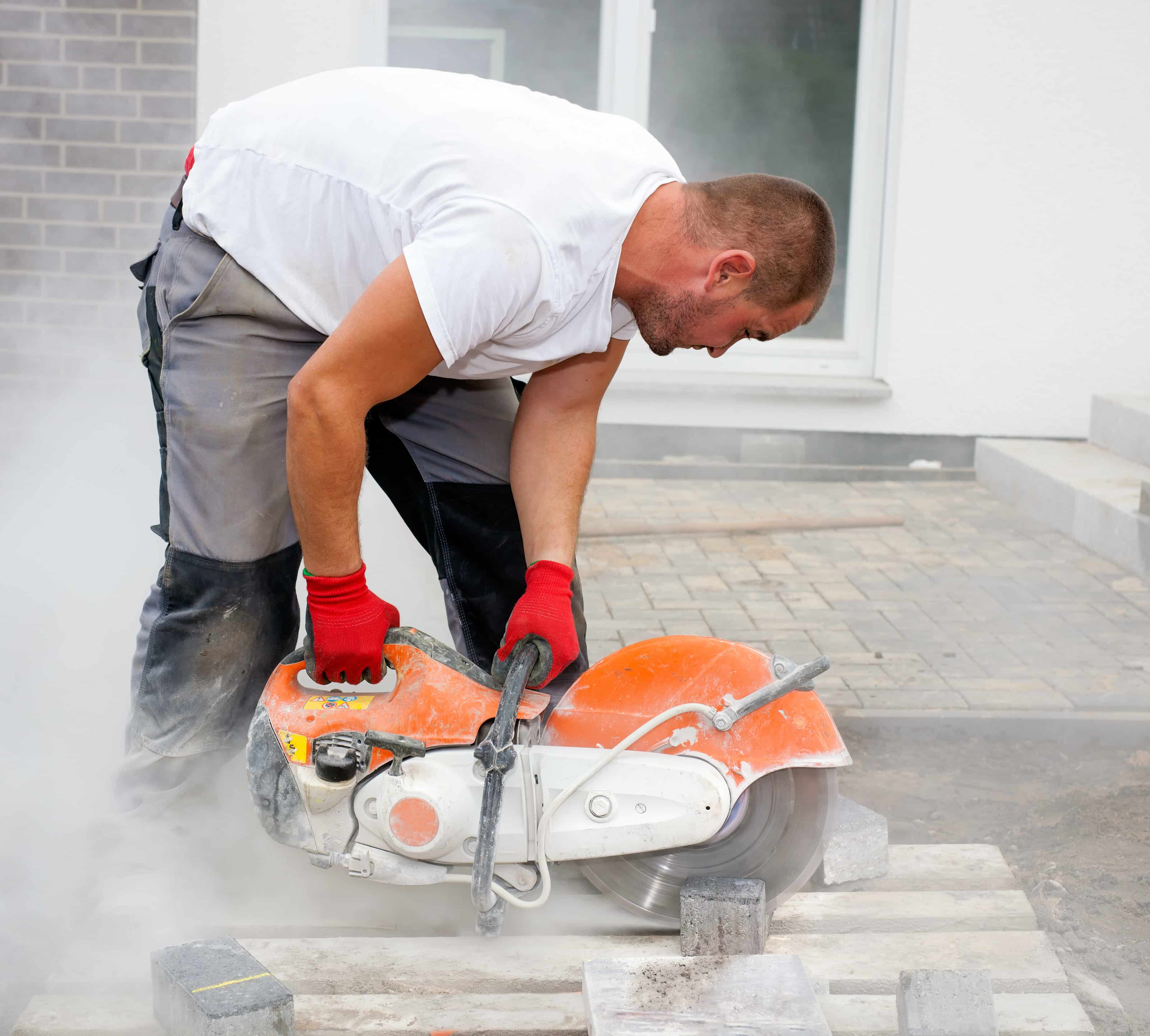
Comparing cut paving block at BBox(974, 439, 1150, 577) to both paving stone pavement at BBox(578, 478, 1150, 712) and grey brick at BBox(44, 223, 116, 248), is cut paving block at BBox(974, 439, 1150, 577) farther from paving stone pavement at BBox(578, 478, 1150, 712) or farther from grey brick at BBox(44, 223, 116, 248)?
grey brick at BBox(44, 223, 116, 248)

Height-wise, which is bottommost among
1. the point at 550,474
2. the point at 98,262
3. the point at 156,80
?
the point at 550,474

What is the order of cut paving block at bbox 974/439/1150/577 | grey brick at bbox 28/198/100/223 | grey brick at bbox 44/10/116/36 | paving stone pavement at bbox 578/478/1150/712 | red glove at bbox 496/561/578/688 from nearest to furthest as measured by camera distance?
red glove at bbox 496/561/578/688 < paving stone pavement at bbox 578/478/1150/712 < cut paving block at bbox 974/439/1150/577 < grey brick at bbox 44/10/116/36 < grey brick at bbox 28/198/100/223

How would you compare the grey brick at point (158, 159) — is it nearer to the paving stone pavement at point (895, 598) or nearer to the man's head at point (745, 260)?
the paving stone pavement at point (895, 598)

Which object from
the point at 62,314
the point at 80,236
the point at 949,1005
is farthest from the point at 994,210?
the point at 949,1005

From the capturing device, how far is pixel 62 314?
→ 5238mm

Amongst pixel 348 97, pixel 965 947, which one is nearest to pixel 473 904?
pixel 965 947

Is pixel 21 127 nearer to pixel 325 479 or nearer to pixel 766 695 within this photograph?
pixel 325 479

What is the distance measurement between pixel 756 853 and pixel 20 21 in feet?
15.1

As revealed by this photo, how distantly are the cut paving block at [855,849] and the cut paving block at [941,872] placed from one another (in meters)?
0.03

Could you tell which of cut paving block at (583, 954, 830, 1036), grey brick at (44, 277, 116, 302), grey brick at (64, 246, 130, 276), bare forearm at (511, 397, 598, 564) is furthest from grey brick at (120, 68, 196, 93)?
cut paving block at (583, 954, 830, 1036)

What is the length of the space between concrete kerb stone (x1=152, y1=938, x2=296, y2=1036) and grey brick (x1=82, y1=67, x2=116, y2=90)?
4164mm

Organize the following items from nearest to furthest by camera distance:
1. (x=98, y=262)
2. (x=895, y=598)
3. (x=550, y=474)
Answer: (x=550, y=474)
(x=895, y=598)
(x=98, y=262)

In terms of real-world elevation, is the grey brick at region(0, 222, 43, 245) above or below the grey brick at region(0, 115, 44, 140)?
below

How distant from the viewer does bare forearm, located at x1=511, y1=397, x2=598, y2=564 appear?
2.31m
